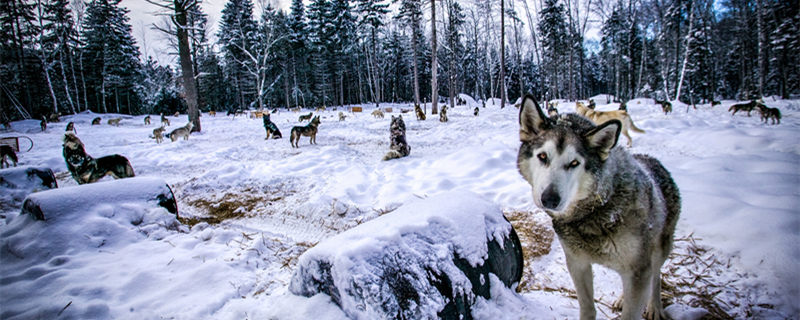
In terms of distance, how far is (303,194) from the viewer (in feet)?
18.2

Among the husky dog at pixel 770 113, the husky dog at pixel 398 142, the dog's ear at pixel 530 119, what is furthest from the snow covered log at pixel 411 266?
the husky dog at pixel 770 113

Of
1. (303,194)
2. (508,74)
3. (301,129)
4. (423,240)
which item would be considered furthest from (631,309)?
(508,74)

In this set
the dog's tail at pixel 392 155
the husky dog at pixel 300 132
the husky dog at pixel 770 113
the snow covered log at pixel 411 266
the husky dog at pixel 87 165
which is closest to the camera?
the snow covered log at pixel 411 266

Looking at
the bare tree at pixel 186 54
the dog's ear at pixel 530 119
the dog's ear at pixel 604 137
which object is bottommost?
the dog's ear at pixel 604 137

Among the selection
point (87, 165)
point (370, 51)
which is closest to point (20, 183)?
point (87, 165)

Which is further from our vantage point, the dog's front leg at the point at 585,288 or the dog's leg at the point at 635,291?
the dog's front leg at the point at 585,288

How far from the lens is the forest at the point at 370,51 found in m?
23.5

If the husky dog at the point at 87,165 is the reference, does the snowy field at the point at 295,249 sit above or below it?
below

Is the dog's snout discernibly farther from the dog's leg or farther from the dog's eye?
the dog's leg

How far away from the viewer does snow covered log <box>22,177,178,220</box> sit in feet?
10.2

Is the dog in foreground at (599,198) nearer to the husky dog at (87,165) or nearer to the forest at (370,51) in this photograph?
the husky dog at (87,165)

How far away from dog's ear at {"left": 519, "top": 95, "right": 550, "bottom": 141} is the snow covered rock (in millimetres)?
7175

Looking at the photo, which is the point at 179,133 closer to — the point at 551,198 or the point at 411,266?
the point at 411,266

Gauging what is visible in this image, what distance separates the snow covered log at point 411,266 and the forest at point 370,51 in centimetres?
1696
